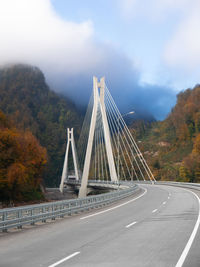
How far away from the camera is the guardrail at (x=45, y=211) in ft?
44.1

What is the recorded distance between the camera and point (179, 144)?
116m

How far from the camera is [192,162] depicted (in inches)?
3150

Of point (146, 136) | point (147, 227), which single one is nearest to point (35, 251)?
point (147, 227)

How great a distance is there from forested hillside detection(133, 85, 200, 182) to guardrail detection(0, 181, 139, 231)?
56.4 m

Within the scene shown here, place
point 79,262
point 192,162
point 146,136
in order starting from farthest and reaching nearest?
1. point 146,136
2. point 192,162
3. point 79,262

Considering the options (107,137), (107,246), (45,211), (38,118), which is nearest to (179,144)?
(107,137)

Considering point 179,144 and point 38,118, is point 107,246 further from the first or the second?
point 38,118

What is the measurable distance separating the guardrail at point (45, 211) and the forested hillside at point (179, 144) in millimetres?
56419

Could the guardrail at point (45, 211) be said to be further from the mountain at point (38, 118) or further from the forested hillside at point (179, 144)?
the mountain at point (38, 118)

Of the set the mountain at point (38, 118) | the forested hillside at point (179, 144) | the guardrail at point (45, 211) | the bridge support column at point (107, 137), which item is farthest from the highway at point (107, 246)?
the mountain at point (38, 118)

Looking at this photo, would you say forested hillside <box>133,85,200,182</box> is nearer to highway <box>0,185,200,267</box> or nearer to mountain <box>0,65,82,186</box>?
mountain <box>0,65,82,186</box>

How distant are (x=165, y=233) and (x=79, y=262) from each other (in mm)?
4681

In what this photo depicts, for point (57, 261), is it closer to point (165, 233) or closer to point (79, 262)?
point (79, 262)

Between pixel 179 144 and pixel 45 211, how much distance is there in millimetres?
103562
